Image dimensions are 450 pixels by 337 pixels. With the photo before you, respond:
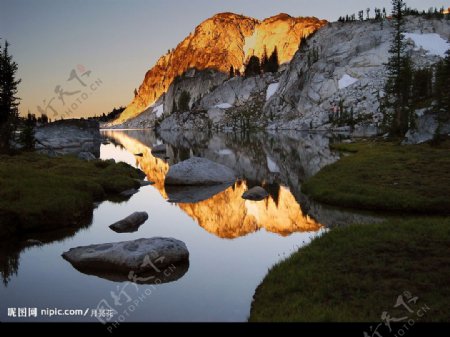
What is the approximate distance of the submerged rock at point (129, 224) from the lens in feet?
74.3

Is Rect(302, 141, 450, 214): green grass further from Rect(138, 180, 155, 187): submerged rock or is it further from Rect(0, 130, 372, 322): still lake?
Rect(138, 180, 155, 187): submerged rock

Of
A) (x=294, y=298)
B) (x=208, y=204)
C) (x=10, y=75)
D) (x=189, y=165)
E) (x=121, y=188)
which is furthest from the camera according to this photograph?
(x=10, y=75)

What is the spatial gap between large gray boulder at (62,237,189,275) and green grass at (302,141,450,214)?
13370mm

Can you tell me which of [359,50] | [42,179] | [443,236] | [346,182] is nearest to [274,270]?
[443,236]

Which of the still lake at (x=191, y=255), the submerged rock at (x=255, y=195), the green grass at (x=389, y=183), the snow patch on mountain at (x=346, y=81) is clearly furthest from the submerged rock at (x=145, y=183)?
the snow patch on mountain at (x=346, y=81)

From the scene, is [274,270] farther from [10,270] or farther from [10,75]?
[10,75]

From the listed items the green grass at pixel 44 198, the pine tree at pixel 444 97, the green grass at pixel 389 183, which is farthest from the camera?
the pine tree at pixel 444 97

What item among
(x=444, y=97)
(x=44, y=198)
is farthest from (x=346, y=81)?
(x=44, y=198)

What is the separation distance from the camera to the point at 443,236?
51.9ft

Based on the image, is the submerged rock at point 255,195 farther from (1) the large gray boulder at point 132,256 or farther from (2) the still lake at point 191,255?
(1) the large gray boulder at point 132,256

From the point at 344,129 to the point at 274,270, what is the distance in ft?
444

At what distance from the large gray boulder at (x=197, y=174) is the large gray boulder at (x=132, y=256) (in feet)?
66.6

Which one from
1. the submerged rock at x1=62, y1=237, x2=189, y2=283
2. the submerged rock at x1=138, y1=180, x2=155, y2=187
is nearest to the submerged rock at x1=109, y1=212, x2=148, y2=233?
the submerged rock at x1=62, y1=237, x2=189, y2=283

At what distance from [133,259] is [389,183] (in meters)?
19.3
